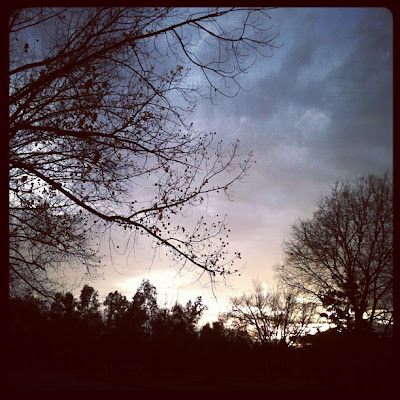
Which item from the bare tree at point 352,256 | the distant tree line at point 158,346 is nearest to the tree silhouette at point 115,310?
the distant tree line at point 158,346

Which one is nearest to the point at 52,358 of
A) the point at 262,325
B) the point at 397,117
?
the point at 397,117

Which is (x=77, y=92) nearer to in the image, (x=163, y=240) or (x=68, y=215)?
(x=68, y=215)

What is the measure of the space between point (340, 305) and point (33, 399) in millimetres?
14675

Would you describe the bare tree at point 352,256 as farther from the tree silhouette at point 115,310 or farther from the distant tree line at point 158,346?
the tree silhouette at point 115,310

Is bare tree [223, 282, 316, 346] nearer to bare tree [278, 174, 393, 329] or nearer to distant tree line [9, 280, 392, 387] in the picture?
distant tree line [9, 280, 392, 387]

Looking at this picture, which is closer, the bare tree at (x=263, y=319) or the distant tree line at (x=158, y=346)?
the distant tree line at (x=158, y=346)

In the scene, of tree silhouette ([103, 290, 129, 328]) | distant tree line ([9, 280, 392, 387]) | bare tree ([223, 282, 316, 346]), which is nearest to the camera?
distant tree line ([9, 280, 392, 387])

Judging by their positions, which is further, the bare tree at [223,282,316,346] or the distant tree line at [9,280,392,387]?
the bare tree at [223,282,316,346]

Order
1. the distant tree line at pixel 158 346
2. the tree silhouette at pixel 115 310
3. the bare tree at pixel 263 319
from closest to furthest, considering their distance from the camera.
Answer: the distant tree line at pixel 158 346 → the tree silhouette at pixel 115 310 → the bare tree at pixel 263 319

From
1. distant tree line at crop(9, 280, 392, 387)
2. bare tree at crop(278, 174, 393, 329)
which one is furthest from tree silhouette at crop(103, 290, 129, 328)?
bare tree at crop(278, 174, 393, 329)

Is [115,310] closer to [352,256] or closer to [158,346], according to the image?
[158,346]

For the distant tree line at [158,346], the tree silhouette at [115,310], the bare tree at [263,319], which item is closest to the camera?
the distant tree line at [158,346]

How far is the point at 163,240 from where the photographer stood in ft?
19.1

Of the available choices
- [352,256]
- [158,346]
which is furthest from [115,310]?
[352,256]
